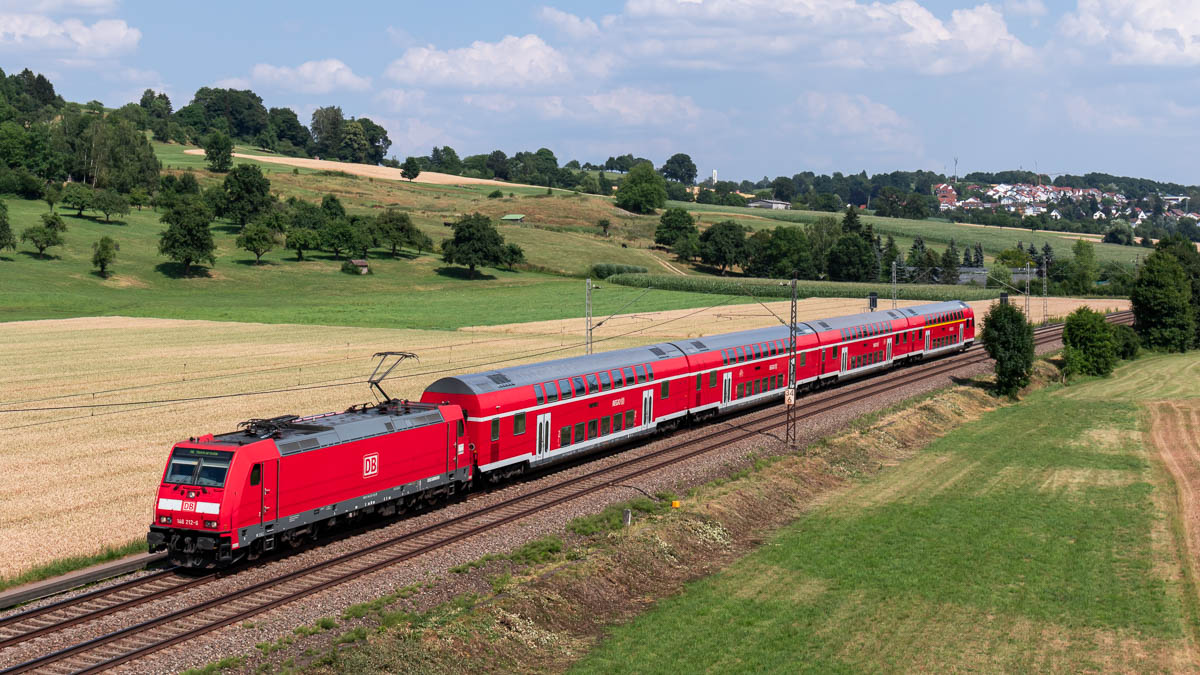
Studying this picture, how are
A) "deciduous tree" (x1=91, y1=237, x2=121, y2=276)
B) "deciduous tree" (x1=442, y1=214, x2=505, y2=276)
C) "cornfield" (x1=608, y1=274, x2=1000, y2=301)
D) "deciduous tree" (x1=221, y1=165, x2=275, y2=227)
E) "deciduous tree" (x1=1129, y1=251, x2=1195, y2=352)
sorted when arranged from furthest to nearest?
"deciduous tree" (x1=221, y1=165, x2=275, y2=227) < "deciduous tree" (x1=442, y1=214, x2=505, y2=276) < "cornfield" (x1=608, y1=274, x2=1000, y2=301) < "deciduous tree" (x1=91, y1=237, x2=121, y2=276) < "deciduous tree" (x1=1129, y1=251, x2=1195, y2=352)

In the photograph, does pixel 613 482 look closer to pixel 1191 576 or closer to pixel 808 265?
pixel 1191 576

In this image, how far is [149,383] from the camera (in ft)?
199

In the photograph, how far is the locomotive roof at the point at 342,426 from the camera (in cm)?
2630

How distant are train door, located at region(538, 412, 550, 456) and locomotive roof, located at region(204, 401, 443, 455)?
554 cm

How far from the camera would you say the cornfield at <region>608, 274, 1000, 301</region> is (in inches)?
5300

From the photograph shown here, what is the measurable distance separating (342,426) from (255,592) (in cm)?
544

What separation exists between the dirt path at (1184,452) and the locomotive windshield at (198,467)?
26.5 m

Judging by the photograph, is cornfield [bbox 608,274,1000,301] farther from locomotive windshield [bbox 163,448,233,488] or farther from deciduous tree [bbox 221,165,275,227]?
locomotive windshield [bbox 163,448,233,488]

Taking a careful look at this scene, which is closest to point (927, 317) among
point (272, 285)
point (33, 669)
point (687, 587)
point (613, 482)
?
point (613, 482)

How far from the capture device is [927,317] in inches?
2926

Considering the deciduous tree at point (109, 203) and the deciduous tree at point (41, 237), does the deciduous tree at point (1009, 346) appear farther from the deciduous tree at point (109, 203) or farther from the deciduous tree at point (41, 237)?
the deciduous tree at point (109, 203)

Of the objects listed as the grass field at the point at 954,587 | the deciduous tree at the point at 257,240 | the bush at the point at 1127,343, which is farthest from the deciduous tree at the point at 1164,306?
the deciduous tree at the point at 257,240

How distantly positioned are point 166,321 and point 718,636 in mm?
83105

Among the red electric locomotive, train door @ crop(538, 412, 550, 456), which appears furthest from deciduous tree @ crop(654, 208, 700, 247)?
the red electric locomotive
